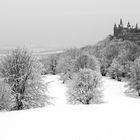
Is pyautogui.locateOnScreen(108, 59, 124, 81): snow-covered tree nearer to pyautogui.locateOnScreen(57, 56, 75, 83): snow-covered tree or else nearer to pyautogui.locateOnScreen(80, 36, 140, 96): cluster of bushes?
pyautogui.locateOnScreen(80, 36, 140, 96): cluster of bushes

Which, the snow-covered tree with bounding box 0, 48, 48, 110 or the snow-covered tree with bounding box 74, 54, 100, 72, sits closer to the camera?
the snow-covered tree with bounding box 0, 48, 48, 110

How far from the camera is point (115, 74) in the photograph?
60375mm

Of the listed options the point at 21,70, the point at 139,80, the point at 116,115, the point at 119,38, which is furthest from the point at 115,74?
the point at 119,38

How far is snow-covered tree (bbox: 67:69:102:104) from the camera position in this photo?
26.5m

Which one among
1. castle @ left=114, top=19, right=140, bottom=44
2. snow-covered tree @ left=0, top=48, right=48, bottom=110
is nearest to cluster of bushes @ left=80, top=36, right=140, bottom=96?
snow-covered tree @ left=0, top=48, right=48, bottom=110

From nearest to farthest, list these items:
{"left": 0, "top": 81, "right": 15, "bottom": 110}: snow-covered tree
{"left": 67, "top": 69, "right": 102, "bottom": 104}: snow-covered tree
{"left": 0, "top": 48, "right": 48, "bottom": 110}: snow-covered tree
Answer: {"left": 0, "top": 81, "right": 15, "bottom": 110}: snow-covered tree, {"left": 0, "top": 48, "right": 48, "bottom": 110}: snow-covered tree, {"left": 67, "top": 69, "right": 102, "bottom": 104}: snow-covered tree

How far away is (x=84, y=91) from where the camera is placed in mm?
→ 27625

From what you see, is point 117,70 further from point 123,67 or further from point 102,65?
point 102,65

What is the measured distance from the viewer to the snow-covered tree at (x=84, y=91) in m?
26.5

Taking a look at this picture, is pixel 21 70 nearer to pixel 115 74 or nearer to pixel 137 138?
pixel 137 138

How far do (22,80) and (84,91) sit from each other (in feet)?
36.3

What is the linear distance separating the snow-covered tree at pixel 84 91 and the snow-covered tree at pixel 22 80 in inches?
310

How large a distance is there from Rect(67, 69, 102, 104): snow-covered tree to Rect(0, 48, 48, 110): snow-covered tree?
7864mm

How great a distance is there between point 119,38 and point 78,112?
119473 millimetres
